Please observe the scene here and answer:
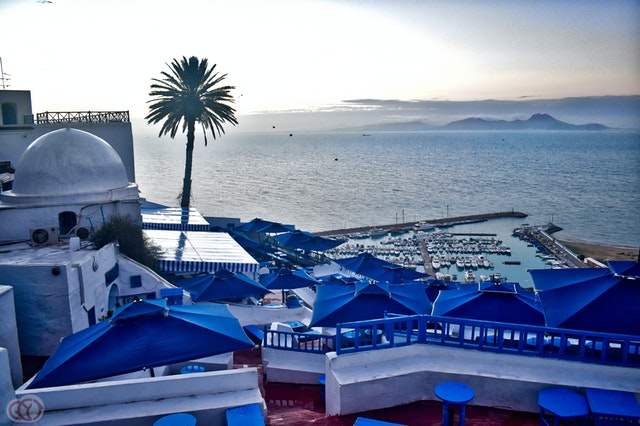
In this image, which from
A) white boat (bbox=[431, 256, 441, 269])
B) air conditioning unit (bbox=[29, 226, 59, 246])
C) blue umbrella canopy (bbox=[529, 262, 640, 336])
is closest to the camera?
blue umbrella canopy (bbox=[529, 262, 640, 336])

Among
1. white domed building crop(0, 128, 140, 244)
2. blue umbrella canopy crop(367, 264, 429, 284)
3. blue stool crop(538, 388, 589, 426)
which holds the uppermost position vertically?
white domed building crop(0, 128, 140, 244)

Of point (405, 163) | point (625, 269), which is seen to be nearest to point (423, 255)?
point (625, 269)

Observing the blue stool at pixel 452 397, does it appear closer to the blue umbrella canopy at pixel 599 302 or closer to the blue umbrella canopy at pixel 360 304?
the blue umbrella canopy at pixel 599 302

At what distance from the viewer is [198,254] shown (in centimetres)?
1967

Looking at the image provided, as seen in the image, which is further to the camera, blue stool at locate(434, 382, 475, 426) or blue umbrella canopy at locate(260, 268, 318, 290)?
blue umbrella canopy at locate(260, 268, 318, 290)

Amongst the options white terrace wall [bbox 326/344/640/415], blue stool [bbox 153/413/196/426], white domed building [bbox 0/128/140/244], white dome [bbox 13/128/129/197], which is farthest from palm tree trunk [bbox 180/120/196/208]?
blue stool [bbox 153/413/196/426]

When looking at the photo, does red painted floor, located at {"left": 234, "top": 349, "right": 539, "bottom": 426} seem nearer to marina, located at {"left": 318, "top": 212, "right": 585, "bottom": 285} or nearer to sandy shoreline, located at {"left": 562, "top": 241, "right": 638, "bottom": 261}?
marina, located at {"left": 318, "top": 212, "right": 585, "bottom": 285}

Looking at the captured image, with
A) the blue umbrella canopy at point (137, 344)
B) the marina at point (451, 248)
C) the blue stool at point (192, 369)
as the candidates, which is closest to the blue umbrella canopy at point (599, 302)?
the blue umbrella canopy at point (137, 344)

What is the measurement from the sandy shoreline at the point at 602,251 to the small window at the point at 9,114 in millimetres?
53727

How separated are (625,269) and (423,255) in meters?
40.6

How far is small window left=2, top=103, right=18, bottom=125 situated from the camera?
92.3 feet

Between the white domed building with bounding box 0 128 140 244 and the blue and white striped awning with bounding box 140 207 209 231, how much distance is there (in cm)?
872

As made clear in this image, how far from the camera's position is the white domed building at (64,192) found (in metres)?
15.6

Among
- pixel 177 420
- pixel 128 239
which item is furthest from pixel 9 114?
pixel 177 420
